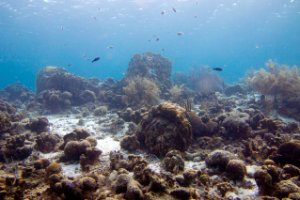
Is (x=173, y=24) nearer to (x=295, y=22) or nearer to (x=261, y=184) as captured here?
(x=295, y=22)

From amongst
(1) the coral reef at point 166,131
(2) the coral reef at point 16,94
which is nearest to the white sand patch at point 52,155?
(1) the coral reef at point 166,131

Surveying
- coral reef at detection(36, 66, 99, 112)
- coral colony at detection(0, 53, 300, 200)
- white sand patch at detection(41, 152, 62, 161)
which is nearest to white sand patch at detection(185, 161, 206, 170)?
coral colony at detection(0, 53, 300, 200)

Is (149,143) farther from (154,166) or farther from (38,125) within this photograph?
(38,125)

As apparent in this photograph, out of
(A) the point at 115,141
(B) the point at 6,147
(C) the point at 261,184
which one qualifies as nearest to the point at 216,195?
(C) the point at 261,184

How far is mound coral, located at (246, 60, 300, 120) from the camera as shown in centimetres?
1507

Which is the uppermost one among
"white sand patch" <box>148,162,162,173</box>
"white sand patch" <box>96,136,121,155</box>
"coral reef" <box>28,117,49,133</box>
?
"coral reef" <box>28,117,49,133</box>

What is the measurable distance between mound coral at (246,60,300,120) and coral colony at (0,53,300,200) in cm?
6

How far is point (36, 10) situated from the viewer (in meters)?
41.7

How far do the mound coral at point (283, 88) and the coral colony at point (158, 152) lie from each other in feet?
0.20

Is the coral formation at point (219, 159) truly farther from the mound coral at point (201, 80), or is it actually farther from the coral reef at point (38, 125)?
the mound coral at point (201, 80)

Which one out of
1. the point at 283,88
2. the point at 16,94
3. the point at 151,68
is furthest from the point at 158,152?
the point at 16,94

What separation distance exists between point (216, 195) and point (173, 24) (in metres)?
60.7

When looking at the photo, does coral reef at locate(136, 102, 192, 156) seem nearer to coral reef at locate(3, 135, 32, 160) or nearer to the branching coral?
coral reef at locate(3, 135, 32, 160)

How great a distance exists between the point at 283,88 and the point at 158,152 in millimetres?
11895
